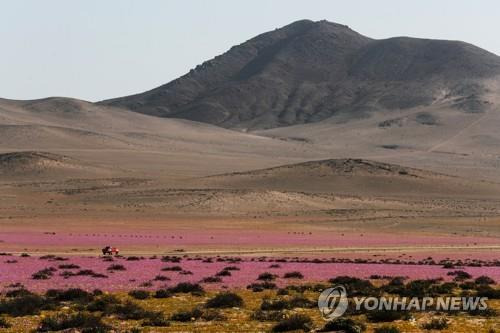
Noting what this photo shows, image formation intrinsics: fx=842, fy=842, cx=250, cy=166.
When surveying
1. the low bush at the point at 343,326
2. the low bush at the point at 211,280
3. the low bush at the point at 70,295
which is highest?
the low bush at the point at 343,326

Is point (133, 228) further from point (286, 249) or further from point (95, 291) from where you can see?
point (95, 291)

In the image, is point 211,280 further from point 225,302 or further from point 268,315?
point 268,315

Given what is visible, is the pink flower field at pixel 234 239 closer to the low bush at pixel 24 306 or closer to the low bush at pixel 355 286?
the low bush at pixel 355 286

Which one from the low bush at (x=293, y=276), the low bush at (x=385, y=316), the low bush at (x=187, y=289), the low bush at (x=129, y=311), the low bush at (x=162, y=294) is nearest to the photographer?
the low bush at (x=385, y=316)

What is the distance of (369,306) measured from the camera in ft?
62.7

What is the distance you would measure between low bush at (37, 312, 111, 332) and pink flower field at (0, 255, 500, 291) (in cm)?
716

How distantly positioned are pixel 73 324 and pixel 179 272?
13.2m

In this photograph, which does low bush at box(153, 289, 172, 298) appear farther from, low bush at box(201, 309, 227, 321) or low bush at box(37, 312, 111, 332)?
low bush at box(37, 312, 111, 332)

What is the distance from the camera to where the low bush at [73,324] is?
51.1 feet

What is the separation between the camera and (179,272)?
28969 millimetres

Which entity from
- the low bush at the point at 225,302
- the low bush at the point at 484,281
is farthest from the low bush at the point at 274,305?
the low bush at the point at 484,281

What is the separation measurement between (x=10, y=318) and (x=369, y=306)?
785 centimetres

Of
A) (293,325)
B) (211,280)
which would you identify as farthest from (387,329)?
(211,280)

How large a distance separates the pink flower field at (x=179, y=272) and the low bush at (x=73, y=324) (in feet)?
23.5
